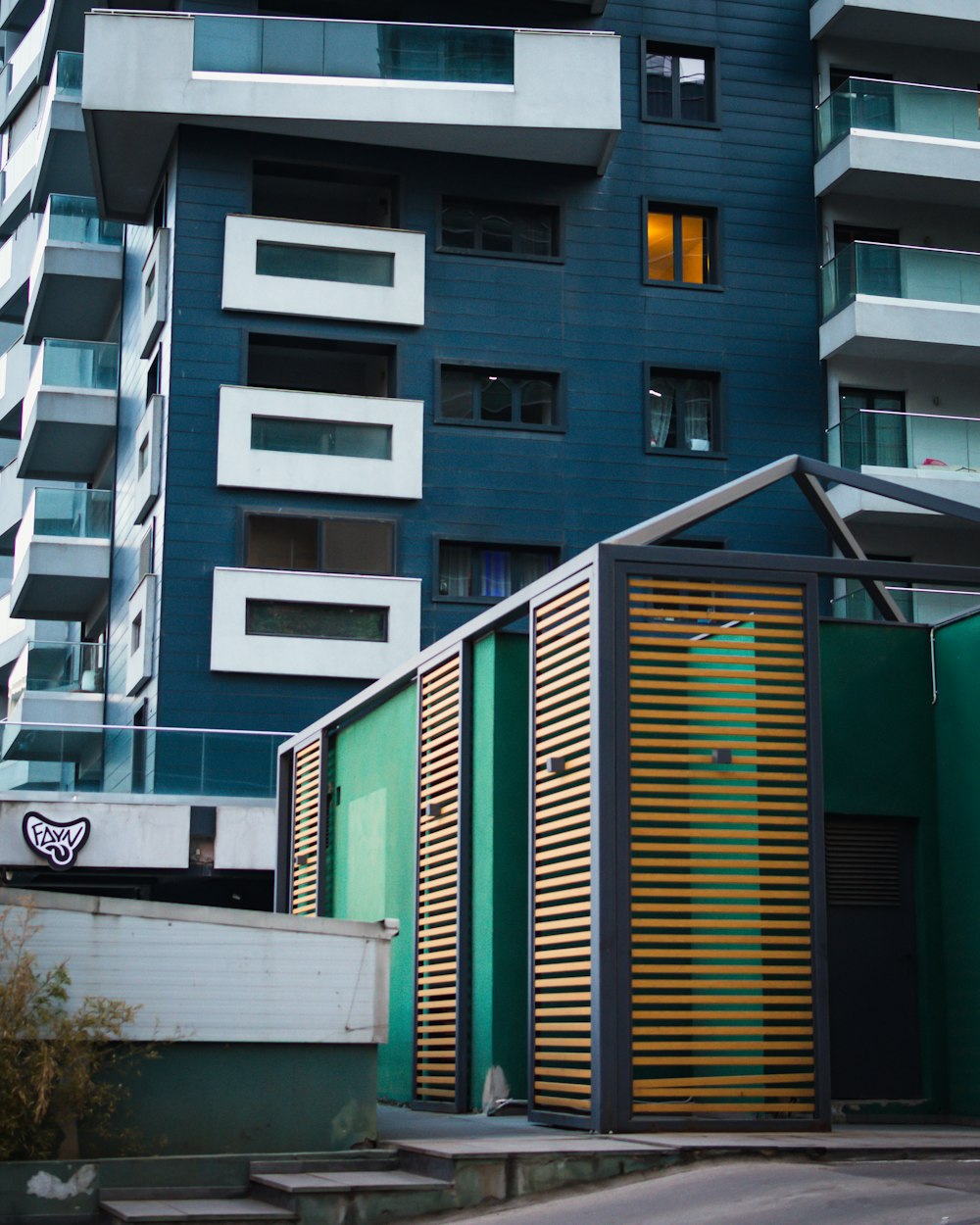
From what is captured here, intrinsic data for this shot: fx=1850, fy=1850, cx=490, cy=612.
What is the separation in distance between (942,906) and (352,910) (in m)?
6.88

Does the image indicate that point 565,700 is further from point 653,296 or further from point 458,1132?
point 653,296

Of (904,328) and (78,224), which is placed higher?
(78,224)

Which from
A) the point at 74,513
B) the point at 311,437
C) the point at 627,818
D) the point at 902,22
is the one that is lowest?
the point at 627,818

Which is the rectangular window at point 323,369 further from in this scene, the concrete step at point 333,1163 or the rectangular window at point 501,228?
the concrete step at point 333,1163

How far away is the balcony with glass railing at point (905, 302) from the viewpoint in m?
33.5

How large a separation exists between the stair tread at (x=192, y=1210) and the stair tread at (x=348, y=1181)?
0.15 m

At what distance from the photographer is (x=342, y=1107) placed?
479 inches

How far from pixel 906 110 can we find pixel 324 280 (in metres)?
11.3

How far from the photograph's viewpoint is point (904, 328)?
33.5m

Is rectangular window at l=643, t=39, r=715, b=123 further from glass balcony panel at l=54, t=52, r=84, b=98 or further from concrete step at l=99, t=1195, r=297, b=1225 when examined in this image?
concrete step at l=99, t=1195, r=297, b=1225

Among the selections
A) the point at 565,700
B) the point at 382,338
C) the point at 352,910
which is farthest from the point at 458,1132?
the point at 382,338

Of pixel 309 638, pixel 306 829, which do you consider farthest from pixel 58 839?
pixel 306 829

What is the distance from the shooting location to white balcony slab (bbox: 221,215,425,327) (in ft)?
106

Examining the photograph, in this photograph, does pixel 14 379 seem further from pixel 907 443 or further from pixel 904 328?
pixel 907 443
